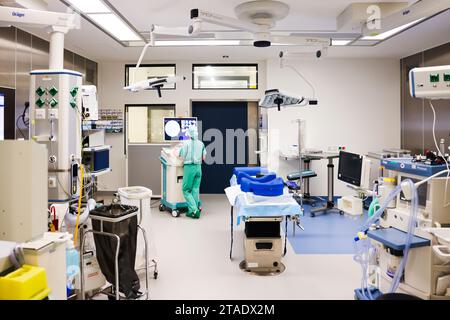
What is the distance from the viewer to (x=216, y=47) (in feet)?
19.7

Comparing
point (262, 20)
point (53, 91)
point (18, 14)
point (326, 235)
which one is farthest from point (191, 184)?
point (18, 14)

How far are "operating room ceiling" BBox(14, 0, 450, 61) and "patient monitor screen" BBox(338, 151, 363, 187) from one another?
187 centimetres

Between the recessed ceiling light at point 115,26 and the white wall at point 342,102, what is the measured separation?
2803 mm

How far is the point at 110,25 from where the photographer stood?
4883 millimetres

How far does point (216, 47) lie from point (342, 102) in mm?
2806

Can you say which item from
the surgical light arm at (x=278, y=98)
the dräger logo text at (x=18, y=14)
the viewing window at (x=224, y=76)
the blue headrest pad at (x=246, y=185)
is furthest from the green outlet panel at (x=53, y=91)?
the viewing window at (x=224, y=76)

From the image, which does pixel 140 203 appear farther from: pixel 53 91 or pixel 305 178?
pixel 305 178

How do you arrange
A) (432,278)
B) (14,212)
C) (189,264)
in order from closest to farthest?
(14,212)
(432,278)
(189,264)

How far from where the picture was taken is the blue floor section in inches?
165

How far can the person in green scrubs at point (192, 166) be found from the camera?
5577 mm

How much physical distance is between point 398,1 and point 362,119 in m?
3.38

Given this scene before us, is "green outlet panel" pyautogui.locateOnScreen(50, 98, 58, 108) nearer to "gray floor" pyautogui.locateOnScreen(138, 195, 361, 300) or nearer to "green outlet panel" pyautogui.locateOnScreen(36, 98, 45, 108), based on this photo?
"green outlet panel" pyautogui.locateOnScreen(36, 98, 45, 108)
